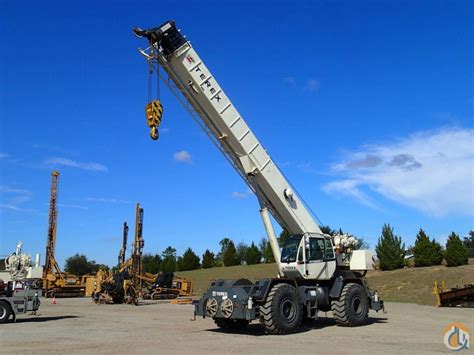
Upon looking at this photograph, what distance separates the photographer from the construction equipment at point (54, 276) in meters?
45.5

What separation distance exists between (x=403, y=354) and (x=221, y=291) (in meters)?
5.82

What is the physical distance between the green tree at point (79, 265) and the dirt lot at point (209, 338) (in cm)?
9376

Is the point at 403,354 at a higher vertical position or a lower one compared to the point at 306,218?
lower

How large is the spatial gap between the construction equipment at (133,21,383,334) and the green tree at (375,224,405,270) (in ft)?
113

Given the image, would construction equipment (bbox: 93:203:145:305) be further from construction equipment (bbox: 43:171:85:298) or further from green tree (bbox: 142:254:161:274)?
green tree (bbox: 142:254:161:274)

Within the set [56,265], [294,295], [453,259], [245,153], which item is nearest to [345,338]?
[294,295]

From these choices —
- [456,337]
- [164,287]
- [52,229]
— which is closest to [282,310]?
[456,337]

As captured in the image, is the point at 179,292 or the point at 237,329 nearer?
the point at 237,329

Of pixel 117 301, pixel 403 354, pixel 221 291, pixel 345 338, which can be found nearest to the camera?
pixel 403 354

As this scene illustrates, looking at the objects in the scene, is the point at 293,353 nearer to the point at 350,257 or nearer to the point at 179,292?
the point at 350,257

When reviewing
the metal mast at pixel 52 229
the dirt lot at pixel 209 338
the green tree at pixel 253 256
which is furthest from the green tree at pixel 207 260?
the dirt lot at pixel 209 338

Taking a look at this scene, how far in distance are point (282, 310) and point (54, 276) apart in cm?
3867

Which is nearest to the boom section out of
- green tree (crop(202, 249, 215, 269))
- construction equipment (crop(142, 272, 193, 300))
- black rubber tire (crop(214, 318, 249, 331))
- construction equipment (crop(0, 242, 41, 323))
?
black rubber tire (crop(214, 318, 249, 331))

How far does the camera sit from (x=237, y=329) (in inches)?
629
